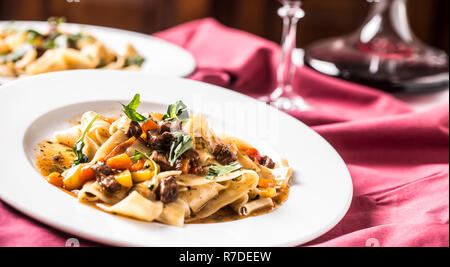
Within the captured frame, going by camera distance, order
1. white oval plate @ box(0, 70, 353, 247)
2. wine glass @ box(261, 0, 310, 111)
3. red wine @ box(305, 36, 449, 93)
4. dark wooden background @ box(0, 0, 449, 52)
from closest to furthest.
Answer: white oval plate @ box(0, 70, 353, 247), wine glass @ box(261, 0, 310, 111), red wine @ box(305, 36, 449, 93), dark wooden background @ box(0, 0, 449, 52)

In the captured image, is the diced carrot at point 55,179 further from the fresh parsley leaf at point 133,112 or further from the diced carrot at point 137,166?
the fresh parsley leaf at point 133,112

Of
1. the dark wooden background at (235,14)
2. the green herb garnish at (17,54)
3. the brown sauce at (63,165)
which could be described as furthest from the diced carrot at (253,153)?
the dark wooden background at (235,14)

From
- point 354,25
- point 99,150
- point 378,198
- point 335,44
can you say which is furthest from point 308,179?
point 354,25

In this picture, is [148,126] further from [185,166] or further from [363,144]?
[363,144]

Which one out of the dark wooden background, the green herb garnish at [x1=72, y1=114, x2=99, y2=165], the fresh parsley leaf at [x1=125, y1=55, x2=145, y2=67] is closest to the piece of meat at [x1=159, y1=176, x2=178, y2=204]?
the green herb garnish at [x1=72, y1=114, x2=99, y2=165]

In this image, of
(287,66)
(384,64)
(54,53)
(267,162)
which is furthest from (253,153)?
(384,64)

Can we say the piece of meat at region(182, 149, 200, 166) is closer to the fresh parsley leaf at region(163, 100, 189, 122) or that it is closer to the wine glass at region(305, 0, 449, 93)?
the fresh parsley leaf at region(163, 100, 189, 122)
